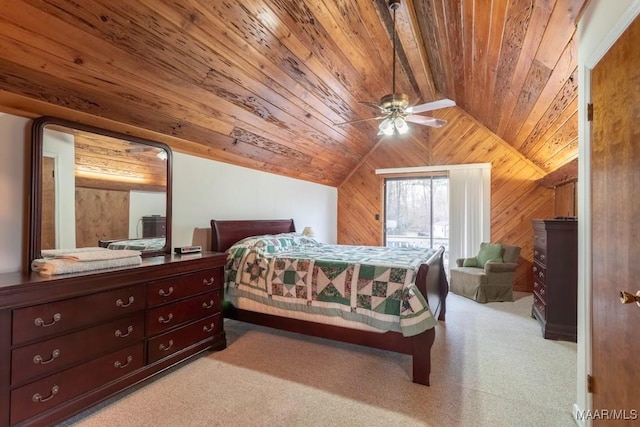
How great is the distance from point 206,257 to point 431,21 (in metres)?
3.10

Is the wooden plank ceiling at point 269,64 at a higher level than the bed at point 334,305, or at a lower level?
higher

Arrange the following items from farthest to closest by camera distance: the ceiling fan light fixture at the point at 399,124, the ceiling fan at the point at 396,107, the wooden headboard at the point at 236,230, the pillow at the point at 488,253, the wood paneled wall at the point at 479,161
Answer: the wood paneled wall at the point at 479,161 → the pillow at the point at 488,253 → the wooden headboard at the point at 236,230 → the ceiling fan light fixture at the point at 399,124 → the ceiling fan at the point at 396,107

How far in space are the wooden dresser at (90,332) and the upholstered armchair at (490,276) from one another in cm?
382

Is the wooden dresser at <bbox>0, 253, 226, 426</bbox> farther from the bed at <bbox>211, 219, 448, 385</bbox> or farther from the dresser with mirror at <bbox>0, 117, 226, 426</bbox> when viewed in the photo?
the bed at <bbox>211, 219, 448, 385</bbox>

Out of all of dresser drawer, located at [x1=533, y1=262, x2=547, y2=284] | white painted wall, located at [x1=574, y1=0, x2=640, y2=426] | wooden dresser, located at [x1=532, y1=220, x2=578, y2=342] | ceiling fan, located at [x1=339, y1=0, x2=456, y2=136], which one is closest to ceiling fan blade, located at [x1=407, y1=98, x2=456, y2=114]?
ceiling fan, located at [x1=339, y1=0, x2=456, y2=136]

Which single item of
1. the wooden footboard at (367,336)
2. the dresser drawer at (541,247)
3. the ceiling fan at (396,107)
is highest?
the ceiling fan at (396,107)

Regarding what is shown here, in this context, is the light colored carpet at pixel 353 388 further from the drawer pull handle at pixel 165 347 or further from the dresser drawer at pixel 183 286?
the dresser drawer at pixel 183 286

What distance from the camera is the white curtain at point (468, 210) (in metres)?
5.43

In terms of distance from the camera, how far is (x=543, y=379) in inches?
94.1

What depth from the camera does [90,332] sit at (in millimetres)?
1948

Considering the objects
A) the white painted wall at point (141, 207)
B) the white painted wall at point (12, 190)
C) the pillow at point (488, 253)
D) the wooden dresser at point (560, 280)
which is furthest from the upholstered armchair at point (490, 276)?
the white painted wall at point (12, 190)

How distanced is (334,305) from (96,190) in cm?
226

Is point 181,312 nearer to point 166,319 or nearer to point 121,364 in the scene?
point 166,319

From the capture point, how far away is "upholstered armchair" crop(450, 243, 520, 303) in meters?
4.47
